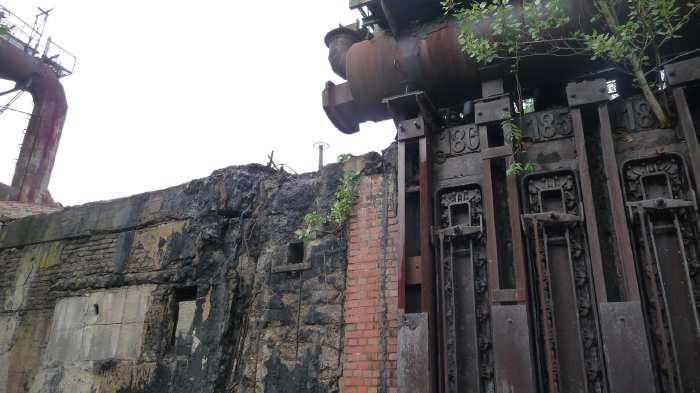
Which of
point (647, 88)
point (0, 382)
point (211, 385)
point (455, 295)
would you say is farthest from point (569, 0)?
point (0, 382)

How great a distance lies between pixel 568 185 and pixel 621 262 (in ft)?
2.59

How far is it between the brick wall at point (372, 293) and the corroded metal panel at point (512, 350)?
1.03 metres

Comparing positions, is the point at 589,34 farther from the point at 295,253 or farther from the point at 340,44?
the point at 295,253

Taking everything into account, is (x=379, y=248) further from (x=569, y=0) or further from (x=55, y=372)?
(x=55, y=372)

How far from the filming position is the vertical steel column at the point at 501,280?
148 inches

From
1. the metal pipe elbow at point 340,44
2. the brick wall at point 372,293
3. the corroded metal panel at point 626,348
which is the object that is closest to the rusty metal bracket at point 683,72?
the corroded metal panel at point 626,348

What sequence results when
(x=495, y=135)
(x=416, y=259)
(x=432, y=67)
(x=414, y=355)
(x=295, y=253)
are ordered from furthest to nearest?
(x=295, y=253)
(x=432, y=67)
(x=495, y=135)
(x=416, y=259)
(x=414, y=355)

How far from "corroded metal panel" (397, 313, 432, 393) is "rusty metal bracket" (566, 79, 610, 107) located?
2119 millimetres

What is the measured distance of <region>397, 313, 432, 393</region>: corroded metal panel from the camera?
4004 mm

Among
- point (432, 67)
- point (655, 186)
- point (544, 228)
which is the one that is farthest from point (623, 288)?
point (432, 67)

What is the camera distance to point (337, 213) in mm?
5383

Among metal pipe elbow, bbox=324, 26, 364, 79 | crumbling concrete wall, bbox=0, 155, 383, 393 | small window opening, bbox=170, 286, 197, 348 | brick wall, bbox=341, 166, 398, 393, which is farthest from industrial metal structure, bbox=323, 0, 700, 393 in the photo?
small window opening, bbox=170, 286, 197, 348

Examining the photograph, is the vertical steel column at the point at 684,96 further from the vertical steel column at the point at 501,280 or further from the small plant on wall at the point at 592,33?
the vertical steel column at the point at 501,280

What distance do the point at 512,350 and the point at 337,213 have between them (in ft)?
7.37
